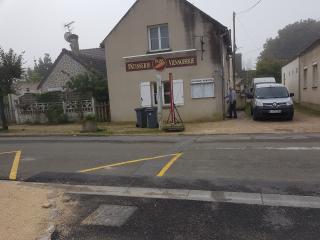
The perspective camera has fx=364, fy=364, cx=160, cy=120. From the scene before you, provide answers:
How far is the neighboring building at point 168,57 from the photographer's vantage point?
18969 mm

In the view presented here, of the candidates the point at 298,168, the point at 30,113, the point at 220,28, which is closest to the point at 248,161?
the point at 298,168

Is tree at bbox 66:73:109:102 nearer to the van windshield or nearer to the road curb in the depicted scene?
the van windshield

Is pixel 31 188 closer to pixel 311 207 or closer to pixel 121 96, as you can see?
pixel 311 207

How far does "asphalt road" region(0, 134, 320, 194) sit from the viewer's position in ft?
23.9

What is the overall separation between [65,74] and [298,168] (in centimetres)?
2239

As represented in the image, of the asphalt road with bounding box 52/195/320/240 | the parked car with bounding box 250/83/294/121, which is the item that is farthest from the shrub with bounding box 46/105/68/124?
the asphalt road with bounding box 52/195/320/240

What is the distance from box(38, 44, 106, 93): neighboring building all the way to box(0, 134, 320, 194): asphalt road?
14.0m

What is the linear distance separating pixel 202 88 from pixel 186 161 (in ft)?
34.6

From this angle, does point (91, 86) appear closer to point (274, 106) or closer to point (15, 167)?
point (274, 106)

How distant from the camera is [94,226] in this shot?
520 cm

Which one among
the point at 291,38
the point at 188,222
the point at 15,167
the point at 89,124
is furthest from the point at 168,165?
the point at 291,38

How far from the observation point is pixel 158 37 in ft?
64.8

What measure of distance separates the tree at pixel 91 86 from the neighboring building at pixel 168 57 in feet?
4.69

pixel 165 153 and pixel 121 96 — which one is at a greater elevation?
pixel 121 96
